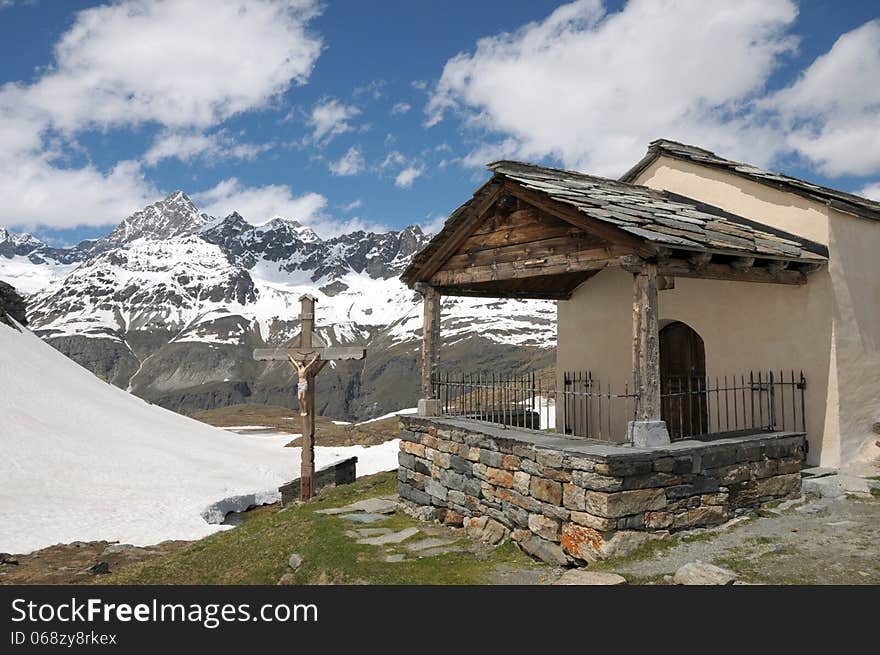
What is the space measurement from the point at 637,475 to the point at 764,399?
12.5ft

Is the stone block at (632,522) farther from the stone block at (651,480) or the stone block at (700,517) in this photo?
the stone block at (700,517)

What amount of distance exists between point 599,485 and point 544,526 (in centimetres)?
104

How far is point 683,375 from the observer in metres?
10.5

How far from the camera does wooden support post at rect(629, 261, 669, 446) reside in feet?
23.9

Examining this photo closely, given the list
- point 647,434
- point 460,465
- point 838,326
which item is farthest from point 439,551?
point 838,326

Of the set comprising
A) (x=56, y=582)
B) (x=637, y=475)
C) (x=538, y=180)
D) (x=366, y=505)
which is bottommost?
(x=56, y=582)

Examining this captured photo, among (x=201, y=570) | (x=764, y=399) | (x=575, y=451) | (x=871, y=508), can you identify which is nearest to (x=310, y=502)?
(x=201, y=570)

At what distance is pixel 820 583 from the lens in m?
5.54

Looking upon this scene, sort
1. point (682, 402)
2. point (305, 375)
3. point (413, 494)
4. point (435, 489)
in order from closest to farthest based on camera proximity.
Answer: point (435, 489), point (413, 494), point (682, 402), point (305, 375)

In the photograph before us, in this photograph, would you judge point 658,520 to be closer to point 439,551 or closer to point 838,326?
point 439,551

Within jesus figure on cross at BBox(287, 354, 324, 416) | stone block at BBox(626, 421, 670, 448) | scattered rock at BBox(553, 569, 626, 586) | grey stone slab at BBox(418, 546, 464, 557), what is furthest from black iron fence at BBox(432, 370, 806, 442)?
jesus figure on cross at BBox(287, 354, 324, 416)

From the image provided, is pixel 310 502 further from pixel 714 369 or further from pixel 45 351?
pixel 45 351

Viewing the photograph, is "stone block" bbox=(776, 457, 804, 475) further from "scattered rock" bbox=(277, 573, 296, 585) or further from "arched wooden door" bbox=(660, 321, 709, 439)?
"scattered rock" bbox=(277, 573, 296, 585)

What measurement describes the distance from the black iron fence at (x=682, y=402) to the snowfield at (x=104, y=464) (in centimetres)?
Answer: 694
